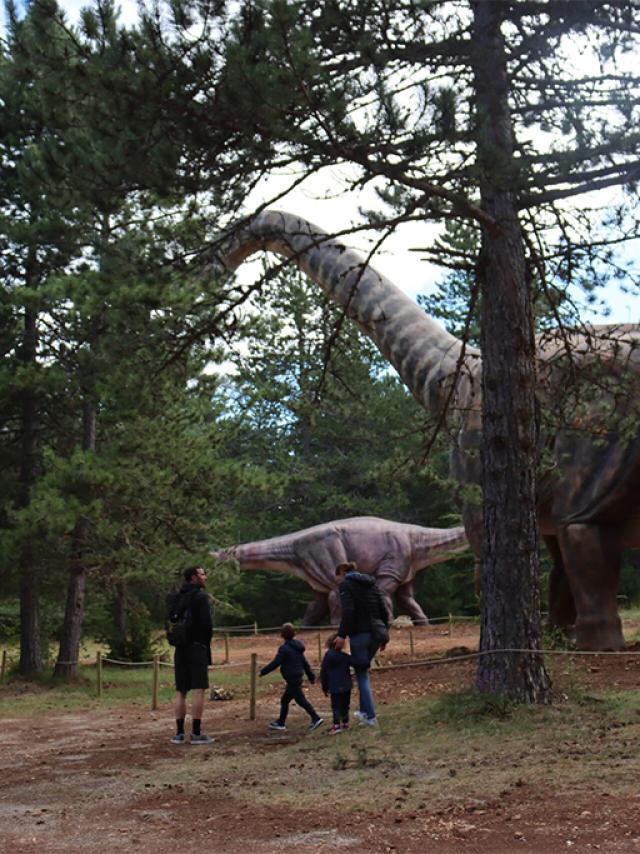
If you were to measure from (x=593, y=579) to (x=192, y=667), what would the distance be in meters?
4.78

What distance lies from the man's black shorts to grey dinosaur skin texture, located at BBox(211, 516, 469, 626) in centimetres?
1345

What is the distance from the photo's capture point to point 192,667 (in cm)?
862

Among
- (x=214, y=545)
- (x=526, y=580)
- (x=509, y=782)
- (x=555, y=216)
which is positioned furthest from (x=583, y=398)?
(x=214, y=545)

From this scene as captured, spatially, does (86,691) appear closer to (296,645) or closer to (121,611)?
(296,645)

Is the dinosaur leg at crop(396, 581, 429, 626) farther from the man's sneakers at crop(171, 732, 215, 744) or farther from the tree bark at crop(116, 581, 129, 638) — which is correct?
the man's sneakers at crop(171, 732, 215, 744)

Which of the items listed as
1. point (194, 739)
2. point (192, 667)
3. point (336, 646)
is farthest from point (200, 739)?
point (336, 646)

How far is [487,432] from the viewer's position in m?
8.71

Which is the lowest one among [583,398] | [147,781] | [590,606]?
[147,781]

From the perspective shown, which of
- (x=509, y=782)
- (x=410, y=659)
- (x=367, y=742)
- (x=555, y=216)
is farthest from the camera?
(x=410, y=659)

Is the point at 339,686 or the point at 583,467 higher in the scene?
the point at 583,467

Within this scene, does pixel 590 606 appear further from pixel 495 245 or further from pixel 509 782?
pixel 509 782

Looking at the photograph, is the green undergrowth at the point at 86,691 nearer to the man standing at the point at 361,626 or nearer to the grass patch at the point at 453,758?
the man standing at the point at 361,626

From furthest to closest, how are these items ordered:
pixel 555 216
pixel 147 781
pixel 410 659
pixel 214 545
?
pixel 214 545 < pixel 410 659 < pixel 555 216 < pixel 147 781

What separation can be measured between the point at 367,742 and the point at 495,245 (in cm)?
405
